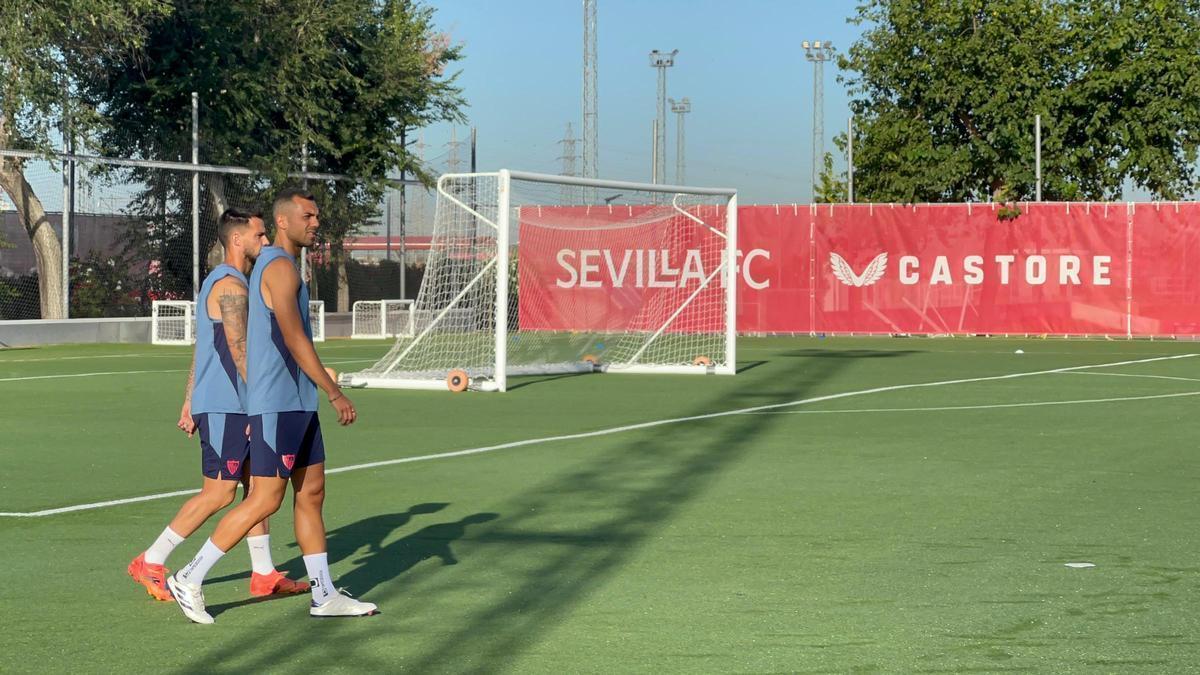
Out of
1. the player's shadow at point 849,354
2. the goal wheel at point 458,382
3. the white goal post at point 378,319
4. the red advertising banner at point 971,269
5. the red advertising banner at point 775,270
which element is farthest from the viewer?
the white goal post at point 378,319

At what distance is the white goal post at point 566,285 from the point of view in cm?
2150

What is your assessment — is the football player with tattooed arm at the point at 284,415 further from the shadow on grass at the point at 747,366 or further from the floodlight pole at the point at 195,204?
the floodlight pole at the point at 195,204

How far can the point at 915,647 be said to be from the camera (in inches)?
242

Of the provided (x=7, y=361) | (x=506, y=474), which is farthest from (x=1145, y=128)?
(x=506, y=474)

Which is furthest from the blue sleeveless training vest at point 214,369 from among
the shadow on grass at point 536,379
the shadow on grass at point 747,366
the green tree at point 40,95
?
the green tree at point 40,95

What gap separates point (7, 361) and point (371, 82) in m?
15.8

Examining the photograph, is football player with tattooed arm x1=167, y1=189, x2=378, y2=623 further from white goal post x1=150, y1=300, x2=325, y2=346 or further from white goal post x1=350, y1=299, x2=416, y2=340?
white goal post x1=350, y1=299, x2=416, y2=340

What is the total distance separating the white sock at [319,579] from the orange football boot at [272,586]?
20.8 inches

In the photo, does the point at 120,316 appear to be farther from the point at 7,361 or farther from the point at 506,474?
the point at 506,474

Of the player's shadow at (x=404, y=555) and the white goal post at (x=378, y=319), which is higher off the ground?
the white goal post at (x=378, y=319)

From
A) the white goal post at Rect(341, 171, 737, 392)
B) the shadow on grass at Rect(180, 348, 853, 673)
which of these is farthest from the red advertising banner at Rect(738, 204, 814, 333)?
the shadow on grass at Rect(180, 348, 853, 673)

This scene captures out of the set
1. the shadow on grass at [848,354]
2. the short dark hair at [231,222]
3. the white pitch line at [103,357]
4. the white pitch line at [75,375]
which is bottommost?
the white pitch line at [75,375]

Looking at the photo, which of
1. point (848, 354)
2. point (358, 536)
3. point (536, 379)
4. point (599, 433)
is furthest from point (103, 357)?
point (358, 536)

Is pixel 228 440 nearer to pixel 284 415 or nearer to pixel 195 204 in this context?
pixel 284 415
